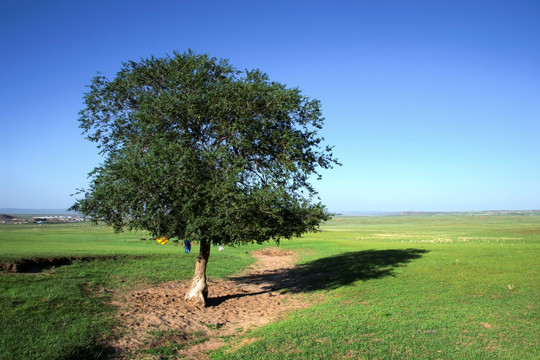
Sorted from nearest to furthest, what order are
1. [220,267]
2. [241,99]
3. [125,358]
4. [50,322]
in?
[125,358] < [50,322] < [241,99] < [220,267]

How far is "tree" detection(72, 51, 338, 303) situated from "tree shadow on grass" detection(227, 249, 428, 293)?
20.1ft

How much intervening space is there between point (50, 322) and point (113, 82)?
10.9 meters

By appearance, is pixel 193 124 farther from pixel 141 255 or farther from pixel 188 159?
pixel 141 255

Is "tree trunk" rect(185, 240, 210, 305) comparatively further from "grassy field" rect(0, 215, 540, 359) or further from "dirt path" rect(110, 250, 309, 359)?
"grassy field" rect(0, 215, 540, 359)

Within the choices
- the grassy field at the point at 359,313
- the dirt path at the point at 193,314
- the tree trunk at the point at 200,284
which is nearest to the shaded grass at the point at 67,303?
the grassy field at the point at 359,313

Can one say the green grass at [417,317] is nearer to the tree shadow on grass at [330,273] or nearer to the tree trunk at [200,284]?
the tree shadow on grass at [330,273]

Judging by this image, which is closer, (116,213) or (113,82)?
(116,213)

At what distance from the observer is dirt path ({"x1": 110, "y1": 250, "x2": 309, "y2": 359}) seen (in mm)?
11172

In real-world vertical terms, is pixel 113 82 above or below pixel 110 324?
above

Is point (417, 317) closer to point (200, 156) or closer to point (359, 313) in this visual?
point (359, 313)

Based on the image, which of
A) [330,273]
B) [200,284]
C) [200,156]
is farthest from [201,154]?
[330,273]

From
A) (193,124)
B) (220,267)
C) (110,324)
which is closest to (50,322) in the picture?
(110,324)

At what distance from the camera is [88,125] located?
1728 cm

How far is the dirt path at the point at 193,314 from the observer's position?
11.2 m
